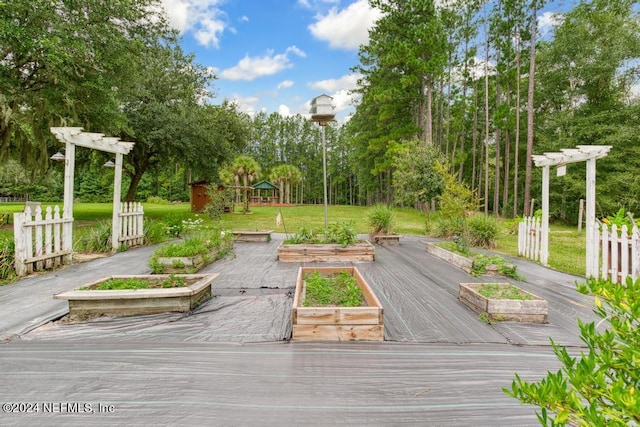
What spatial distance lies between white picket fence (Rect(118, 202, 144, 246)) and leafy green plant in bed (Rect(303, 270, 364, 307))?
500 centimetres

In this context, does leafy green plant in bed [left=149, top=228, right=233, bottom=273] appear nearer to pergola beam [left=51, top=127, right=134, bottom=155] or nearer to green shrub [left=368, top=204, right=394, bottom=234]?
pergola beam [left=51, top=127, right=134, bottom=155]

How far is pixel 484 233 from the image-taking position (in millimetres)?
7719

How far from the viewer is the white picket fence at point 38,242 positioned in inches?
175

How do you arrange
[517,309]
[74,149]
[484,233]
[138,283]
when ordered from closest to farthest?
1. [517,309]
2. [138,283]
3. [74,149]
4. [484,233]

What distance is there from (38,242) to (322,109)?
5187mm

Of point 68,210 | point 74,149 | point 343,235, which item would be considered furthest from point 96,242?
point 343,235

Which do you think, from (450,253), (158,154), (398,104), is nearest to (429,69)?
(398,104)

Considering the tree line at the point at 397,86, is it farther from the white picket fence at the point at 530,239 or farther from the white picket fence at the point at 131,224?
the white picket fence at the point at 131,224

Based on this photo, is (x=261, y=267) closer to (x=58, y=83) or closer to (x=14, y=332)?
(x=14, y=332)

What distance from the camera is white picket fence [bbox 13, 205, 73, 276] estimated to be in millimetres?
4438

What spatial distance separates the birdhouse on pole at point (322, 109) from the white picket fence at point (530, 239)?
4.64 metres

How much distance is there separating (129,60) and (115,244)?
5.74 metres

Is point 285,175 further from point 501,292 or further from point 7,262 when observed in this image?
point 501,292

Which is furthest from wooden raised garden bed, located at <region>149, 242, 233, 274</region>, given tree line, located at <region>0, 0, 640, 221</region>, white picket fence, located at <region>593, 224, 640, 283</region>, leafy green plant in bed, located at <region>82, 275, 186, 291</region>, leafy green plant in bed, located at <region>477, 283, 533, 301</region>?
white picket fence, located at <region>593, 224, 640, 283</region>
